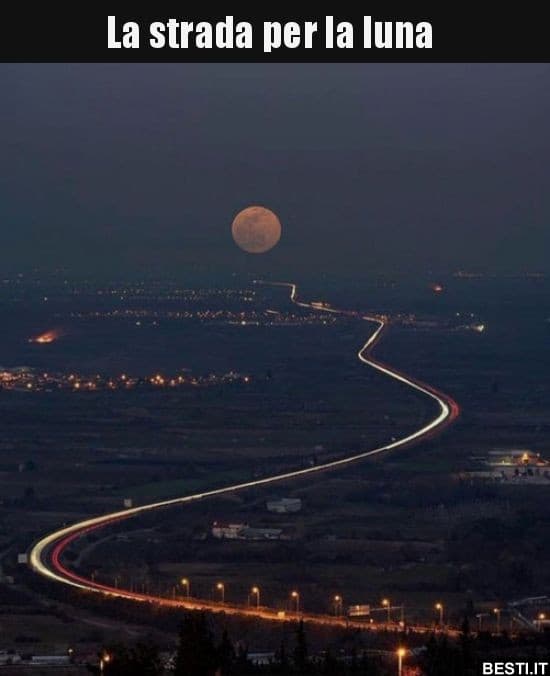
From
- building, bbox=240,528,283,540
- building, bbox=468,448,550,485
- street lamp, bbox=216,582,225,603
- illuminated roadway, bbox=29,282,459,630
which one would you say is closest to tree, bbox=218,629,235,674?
illuminated roadway, bbox=29,282,459,630

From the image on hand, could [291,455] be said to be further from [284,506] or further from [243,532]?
[243,532]

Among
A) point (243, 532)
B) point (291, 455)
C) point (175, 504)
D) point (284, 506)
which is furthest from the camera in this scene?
point (291, 455)

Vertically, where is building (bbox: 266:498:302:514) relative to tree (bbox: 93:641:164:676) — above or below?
below

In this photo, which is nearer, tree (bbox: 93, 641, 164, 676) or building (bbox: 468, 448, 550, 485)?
tree (bbox: 93, 641, 164, 676)

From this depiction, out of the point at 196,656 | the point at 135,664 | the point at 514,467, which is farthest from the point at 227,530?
the point at 135,664

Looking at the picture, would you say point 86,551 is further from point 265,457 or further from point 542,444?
point 542,444

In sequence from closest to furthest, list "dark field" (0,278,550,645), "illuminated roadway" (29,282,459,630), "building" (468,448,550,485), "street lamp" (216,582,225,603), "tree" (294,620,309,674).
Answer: "tree" (294,620,309,674), "illuminated roadway" (29,282,459,630), "street lamp" (216,582,225,603), "dark field" (0,278,550,645), "building" (468,448,550,485)

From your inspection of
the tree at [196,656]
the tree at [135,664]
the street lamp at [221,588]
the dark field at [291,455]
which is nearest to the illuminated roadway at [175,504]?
the dark field at [291,455]

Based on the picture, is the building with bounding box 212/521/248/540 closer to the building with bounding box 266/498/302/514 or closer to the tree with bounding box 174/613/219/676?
the building with bounding box 266/498/302/514
